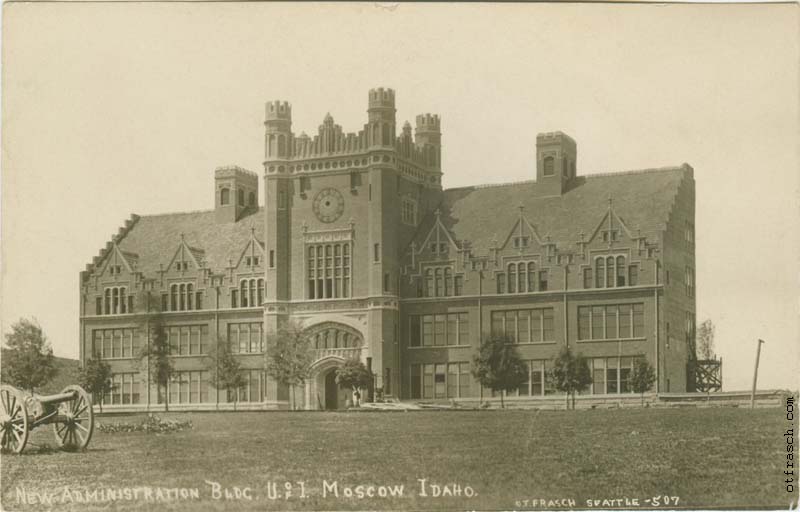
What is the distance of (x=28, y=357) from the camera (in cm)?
3203

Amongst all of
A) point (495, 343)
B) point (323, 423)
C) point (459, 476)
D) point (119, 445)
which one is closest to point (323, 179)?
point (495, 343)

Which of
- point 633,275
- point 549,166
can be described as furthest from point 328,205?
point 633,275

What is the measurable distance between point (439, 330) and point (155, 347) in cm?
1020

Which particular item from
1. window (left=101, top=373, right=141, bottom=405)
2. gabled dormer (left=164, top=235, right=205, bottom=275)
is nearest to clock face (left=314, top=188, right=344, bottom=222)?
gabled dormer (left=164, top=235, right=205, bottom=275)

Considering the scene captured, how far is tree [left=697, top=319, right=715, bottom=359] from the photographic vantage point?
35875 millimetres

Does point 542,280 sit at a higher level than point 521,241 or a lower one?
lower

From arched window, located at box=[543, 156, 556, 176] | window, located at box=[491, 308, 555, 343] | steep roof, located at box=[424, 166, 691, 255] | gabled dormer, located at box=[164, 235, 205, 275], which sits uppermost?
arched window, located at box=[543, 156, 556, 176]

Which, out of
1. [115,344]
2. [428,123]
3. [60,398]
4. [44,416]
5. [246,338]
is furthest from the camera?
[246,338]

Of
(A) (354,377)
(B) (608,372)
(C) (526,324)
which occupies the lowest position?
(A) (354,377)

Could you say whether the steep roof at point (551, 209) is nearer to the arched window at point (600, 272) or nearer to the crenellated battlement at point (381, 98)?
the arched window at point (600, 272)

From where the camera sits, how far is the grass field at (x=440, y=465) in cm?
2719

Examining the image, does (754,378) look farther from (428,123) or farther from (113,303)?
(113,303)

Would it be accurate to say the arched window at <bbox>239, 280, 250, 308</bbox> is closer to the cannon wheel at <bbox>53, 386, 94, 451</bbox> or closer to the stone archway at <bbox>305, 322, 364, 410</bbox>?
the stone archway at <bbox>305, 322, 364, 410</bbox>

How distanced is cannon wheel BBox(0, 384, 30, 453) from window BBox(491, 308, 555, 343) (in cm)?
1785
